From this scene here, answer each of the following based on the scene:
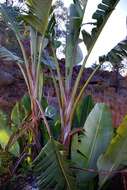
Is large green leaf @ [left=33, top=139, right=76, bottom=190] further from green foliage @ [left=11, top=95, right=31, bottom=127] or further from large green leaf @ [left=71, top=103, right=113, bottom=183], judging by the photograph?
green foliage @ [left=11, top=95, right=31, bottom=127]

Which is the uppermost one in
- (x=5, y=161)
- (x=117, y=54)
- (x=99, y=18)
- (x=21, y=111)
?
(x=99, y=18)

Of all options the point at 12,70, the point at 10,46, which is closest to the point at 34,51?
the point at 10,46

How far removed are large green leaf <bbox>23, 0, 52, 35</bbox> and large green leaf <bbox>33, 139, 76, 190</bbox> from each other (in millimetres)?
1564

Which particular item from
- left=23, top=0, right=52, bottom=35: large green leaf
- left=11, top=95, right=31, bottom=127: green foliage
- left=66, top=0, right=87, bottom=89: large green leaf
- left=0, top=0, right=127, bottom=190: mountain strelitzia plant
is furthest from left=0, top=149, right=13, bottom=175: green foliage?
left=23, top=0, right=52, bottom=35: large green leaf

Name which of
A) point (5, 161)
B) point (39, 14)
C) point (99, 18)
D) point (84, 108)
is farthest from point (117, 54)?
point (5, 161)

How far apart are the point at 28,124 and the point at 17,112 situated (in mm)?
928

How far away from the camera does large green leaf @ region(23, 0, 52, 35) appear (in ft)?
14.9

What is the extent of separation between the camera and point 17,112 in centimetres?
579

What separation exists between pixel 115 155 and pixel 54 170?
73 centimetres

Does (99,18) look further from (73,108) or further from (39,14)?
(73,108)


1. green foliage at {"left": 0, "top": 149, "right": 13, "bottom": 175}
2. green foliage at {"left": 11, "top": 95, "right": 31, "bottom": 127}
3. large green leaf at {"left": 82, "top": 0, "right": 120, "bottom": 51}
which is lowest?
green foliage at {"left": 0, "top": 149, "right": 13, "bottom": 175}

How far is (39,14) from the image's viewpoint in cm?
466

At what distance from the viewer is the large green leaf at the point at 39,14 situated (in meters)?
4.54

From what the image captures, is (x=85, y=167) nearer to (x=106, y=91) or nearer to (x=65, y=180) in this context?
(x=65, y=180)
